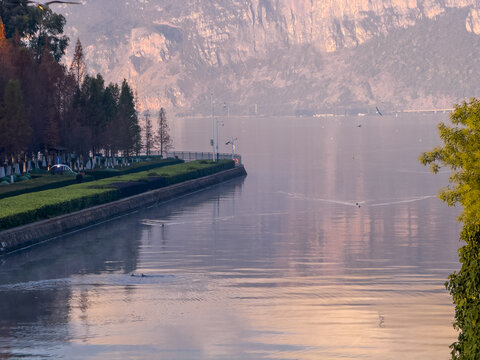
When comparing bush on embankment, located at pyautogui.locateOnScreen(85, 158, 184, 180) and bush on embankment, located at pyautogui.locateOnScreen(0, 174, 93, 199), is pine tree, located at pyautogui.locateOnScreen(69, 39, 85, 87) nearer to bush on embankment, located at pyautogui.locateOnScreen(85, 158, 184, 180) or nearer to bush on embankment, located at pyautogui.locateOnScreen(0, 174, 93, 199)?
bush on embankment, located at pyautogui.locateOnScreen(85, 158, 184, 180)

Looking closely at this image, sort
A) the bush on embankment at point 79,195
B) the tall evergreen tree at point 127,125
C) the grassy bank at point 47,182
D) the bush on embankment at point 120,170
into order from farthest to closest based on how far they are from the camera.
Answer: the tall evergreen tree at point 127,125 < the bush on embankment at point 120,170 < the grassy bank at point 47,182 < the bush on embankment at point 79,195

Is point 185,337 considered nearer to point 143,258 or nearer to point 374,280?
point 374,280

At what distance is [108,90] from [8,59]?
2516cm

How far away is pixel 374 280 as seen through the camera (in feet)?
153

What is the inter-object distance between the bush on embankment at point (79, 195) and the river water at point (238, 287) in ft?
8.38

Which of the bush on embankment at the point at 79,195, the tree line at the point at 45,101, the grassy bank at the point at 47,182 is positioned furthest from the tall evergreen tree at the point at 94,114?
the bush on embankment at the point at 79,195

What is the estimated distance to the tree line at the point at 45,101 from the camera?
3674 inches

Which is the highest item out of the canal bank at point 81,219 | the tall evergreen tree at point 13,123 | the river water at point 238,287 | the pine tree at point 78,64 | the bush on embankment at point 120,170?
the pine tree at point 78,64

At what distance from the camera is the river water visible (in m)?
32.0

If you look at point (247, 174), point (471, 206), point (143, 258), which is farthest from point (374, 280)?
point (247, 174)

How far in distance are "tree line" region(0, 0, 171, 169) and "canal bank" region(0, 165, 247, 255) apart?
15687mm

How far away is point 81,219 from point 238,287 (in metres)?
26.6

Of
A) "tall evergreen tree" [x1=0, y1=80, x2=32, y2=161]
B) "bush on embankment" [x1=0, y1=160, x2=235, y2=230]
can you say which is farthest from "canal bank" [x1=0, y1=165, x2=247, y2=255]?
"tall evergreen tree" [x1=0, y1=80, x2=32, y2=161]

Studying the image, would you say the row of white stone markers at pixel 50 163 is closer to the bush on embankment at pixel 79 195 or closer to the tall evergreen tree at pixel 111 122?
the tall evergreen tree at pixel 111 122
